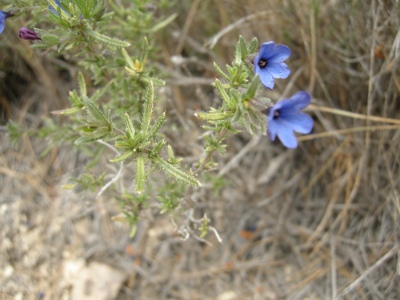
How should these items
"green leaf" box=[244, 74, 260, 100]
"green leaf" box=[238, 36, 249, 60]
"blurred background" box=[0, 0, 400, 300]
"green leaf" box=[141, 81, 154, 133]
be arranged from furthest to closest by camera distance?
"blurred background" box=[0, 0, 400, 300] → "green leaf" box=[141, 81, 154, 133] → "green leaf" box=[238, 36, 249, 60] → "green leaf" box=[244, 74, 260, 100]

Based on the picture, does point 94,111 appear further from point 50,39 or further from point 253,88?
point 253,88

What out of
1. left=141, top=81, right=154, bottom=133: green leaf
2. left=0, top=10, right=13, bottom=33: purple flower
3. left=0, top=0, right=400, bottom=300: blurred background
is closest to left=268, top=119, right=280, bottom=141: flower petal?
left=141, top=81, right=154, bottom=133: green leaf

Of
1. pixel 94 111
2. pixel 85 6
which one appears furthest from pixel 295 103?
pixel 85 6

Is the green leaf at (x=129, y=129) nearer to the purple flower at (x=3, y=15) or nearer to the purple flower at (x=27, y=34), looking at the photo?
the purple flower at (x=27, y=34)

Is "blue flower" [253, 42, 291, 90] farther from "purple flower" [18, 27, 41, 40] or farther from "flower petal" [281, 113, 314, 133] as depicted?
"purple flower" [18, 27, 41, 40]

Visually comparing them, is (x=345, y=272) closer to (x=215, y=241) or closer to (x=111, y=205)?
(x=215, y=241)

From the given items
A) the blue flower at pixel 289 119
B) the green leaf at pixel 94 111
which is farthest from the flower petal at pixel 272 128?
the green leaf at pixel 94 111

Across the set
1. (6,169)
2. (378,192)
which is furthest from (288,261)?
(6,169)
